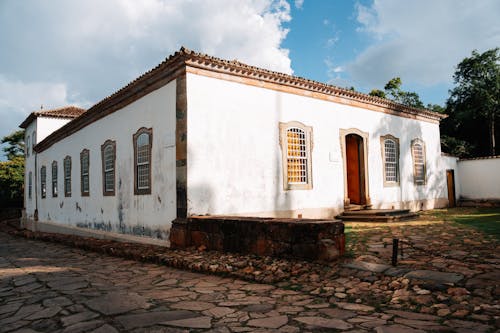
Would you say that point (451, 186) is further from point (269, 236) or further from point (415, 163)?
point (269, 236)

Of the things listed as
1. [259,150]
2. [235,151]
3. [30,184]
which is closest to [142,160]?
[235,151]

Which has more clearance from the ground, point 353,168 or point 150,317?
point 353,168

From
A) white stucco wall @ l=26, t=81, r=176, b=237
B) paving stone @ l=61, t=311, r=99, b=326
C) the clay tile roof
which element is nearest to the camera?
paving stone @ l=61, t=311, r=99, b=326

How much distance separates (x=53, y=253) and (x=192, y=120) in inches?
194

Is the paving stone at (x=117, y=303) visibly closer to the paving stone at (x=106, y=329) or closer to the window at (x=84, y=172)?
the paving stone at (x=106, y=329)

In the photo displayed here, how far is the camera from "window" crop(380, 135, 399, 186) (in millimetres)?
12680

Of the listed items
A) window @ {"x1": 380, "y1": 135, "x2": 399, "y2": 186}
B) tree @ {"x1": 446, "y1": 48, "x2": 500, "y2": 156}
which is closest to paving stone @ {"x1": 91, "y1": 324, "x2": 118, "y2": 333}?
window @ {"x1": 380, "y1": 135, "x2": 399, "y2": 186}

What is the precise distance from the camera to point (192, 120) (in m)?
7.86

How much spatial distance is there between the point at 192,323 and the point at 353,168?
1001 cm

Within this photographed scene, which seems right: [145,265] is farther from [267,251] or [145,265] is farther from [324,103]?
[324,103]

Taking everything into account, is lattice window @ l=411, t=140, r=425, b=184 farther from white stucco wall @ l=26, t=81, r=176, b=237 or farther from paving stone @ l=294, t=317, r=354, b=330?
paving stone @ l=294, t=317, r=354, b=330

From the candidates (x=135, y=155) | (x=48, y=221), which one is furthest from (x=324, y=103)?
(x=48, y=221)

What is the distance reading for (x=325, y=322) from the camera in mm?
3146

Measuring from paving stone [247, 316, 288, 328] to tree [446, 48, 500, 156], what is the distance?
2446cm
